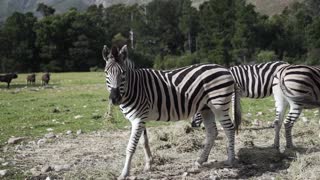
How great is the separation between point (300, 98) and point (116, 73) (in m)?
4.24

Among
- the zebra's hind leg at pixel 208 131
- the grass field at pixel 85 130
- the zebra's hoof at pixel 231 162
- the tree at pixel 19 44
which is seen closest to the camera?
the zebra's hoof at pixel 231 162

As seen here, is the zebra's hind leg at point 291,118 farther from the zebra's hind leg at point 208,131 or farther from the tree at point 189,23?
the tree at point 189,23

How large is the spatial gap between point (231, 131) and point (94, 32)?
6733 cm

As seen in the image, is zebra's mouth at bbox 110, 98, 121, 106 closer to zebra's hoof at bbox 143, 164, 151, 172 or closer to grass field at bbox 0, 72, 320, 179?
grass field at bbox 0, 72, 320, 179

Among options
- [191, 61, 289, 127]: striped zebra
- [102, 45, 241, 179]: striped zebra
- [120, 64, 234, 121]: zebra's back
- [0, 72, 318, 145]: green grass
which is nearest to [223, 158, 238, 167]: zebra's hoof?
[102, 45, 241, 179]: striped zebra

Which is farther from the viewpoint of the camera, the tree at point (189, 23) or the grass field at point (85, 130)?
the tree at point (189, 23)

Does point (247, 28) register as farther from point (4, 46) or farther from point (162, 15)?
point (4, 46)

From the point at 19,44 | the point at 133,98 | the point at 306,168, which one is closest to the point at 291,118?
the point at 306,168

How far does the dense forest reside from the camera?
61.2 meters

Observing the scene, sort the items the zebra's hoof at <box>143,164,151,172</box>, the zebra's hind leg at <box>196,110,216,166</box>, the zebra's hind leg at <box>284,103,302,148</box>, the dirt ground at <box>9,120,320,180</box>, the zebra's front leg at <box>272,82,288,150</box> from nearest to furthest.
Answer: the dirt ground at <box>9,120,320,180</box>, the zebra's hoof at <box>143,164,151,172</box>, the zebra's hind leg at <box>196,110,216,166</box>, the zebra's hind leg at <box>284,103,302,148</box>, the zebra's front leg at <box>272,82,288,150</box>

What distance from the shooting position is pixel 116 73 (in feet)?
26.6

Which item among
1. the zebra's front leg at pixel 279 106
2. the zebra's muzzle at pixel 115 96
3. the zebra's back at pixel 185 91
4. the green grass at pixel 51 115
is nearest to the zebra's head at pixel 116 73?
the zebra's muzzle at pixel 115 96

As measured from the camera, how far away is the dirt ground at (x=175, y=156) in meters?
8.59

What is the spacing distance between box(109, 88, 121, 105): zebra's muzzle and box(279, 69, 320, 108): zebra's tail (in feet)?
13.4
